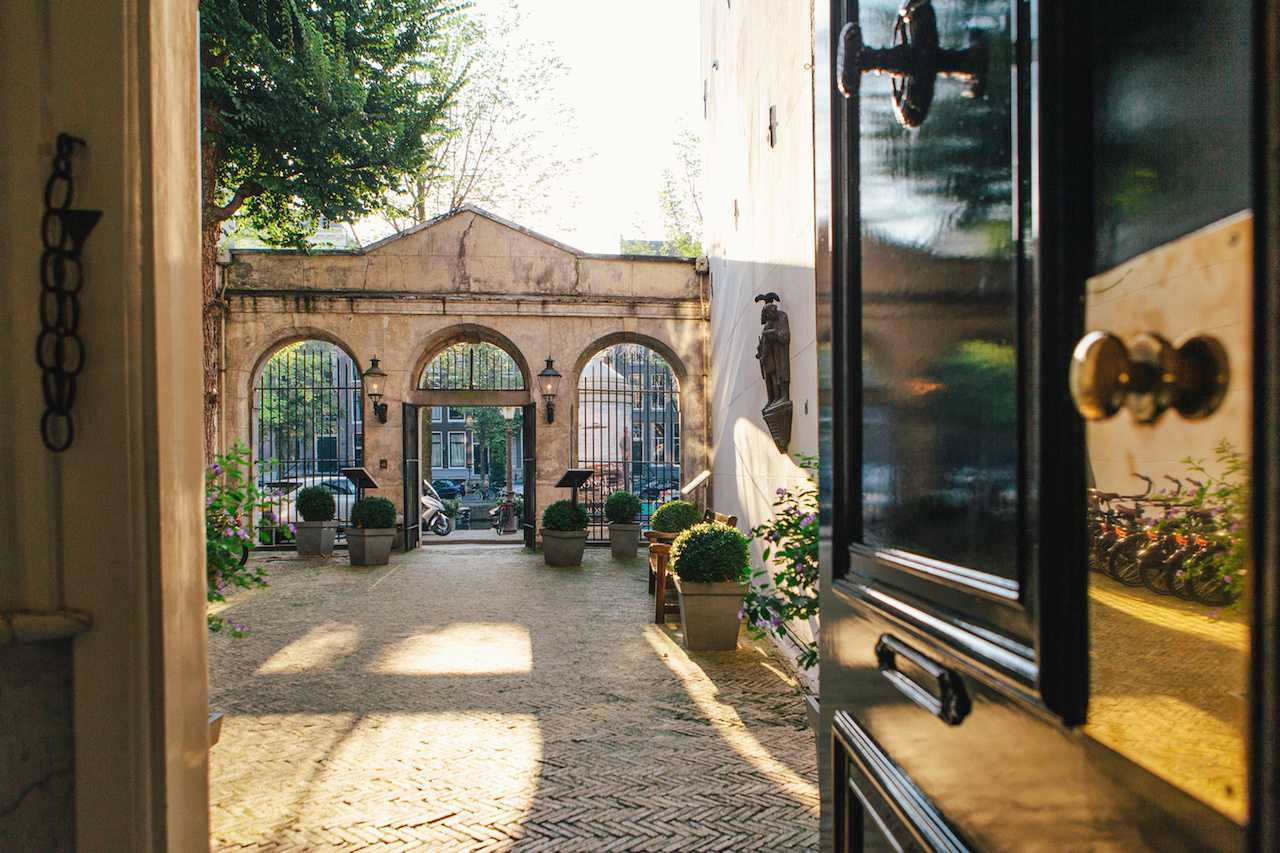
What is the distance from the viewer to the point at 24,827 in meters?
1.66

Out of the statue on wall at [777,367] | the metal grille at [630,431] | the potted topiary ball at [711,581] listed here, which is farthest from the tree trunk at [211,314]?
the statue on wall at [777,367]

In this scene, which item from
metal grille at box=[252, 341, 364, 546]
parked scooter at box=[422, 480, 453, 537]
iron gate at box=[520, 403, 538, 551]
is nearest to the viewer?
metal grille at box=[252, 341, 364, 546]

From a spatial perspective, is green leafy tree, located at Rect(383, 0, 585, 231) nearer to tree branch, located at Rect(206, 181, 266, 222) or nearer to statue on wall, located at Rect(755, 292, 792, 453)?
tree branch, located at Rect(206, 181, 266, 222)

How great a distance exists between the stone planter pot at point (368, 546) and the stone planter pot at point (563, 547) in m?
2.65

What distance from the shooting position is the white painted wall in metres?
6.39

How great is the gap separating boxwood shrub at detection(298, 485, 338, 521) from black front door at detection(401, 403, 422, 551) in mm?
1333

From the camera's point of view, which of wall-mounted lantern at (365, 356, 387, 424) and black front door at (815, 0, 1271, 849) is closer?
black front door at (815, 0, 1271, 849)

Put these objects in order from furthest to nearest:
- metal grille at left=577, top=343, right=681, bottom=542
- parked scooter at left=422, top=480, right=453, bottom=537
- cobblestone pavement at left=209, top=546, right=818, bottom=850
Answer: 1. metal grille at left=577, top=343, right=681, bottom=542
2. parked scooter at left=422, top=480, right=453, bottom=537
3. cobblestone pavement at left=209, top=546, right=818, bottom=850

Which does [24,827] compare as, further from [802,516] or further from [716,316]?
[716,316]

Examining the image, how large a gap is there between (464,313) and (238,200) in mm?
4079

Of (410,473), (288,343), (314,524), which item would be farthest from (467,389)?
(314,524)

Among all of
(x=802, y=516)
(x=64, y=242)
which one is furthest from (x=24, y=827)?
(x=802, y=516)

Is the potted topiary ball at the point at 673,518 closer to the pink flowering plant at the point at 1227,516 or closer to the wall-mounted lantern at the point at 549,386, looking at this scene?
the wall-mounted lantern at the point at 549,386

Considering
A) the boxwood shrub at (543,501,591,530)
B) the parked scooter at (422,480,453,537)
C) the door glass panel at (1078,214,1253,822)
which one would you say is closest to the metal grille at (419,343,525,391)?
the parked scooter at (422,480,453,537)
